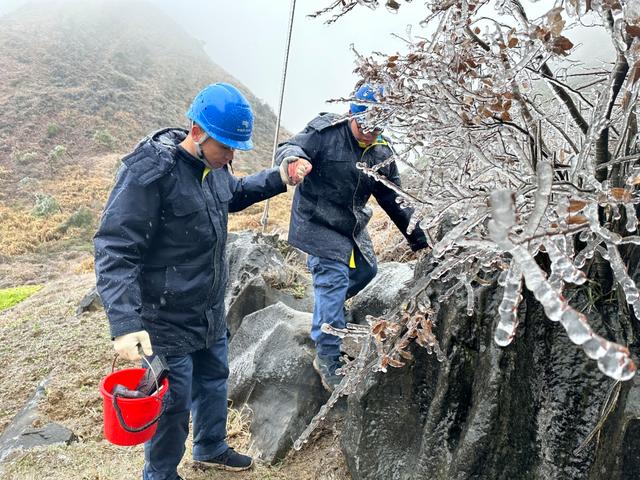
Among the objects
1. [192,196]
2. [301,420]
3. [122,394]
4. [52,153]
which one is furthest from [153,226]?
[52,153]

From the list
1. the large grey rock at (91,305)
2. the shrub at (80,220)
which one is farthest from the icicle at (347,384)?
the shrub at (80,220)

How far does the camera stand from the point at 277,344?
384 cm

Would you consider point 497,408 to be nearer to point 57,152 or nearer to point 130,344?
point 130,344

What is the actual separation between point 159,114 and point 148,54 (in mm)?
13160

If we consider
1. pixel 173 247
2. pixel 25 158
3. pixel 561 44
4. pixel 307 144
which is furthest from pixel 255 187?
pixel 25 158

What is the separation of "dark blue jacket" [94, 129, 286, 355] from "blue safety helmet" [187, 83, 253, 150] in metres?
0.20

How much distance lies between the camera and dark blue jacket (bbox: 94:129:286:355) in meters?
2.39

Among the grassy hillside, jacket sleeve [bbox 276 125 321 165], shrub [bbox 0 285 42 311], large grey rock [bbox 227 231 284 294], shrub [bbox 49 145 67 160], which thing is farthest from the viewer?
shrub [bbox 49 145 67 160]

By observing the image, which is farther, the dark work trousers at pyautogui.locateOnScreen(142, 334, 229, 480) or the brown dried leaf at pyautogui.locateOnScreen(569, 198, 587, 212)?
the dark work trousers at pyautogui.locateOnScreen(142, 334, 229, 480)

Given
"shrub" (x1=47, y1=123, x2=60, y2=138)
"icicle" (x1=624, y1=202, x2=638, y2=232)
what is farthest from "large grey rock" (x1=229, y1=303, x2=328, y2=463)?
"shrub" (x1=47, y1=123, x2=60, y2=138)

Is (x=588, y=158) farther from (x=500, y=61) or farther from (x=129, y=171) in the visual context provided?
(x=129, y=171)

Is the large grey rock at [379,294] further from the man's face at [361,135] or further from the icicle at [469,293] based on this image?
the icicle at [469,293]

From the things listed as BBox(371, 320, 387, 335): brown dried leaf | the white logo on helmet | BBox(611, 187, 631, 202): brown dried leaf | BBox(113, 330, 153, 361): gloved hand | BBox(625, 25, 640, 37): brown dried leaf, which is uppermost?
BBox(625, 25, 640, 37): brown dried leaf

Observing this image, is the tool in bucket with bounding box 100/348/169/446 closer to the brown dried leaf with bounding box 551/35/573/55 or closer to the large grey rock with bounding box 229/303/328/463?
the large grey rock with bounding box 229/303/328/463
